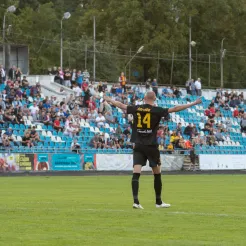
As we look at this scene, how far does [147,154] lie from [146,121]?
614 mm

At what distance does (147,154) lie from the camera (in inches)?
658

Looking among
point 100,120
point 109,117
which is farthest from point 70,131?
point 109,117

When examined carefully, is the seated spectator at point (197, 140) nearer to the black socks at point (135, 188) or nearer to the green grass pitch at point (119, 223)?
the green grass pitch at point (119, 223)

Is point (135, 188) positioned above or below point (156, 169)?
below

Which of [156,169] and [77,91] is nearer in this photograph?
[156,169]

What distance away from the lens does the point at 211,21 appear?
298ft

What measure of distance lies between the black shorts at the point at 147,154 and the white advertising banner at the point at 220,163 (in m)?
29.3

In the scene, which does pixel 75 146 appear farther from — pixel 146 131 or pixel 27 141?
pixel 146 131

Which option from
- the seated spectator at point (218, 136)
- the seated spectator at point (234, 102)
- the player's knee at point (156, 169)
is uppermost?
the seated spectator at point (234, 102)

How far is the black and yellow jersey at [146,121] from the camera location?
16578 millimetres

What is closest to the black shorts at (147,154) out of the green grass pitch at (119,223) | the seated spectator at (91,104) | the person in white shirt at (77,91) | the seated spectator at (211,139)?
the green grass pitch at (119,223)

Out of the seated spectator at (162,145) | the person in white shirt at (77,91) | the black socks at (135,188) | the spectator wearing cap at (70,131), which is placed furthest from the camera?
Answer: the person in white shirt at (77,91)

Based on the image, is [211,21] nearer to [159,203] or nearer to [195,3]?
[195,3]

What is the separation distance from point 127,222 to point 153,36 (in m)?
71.8
